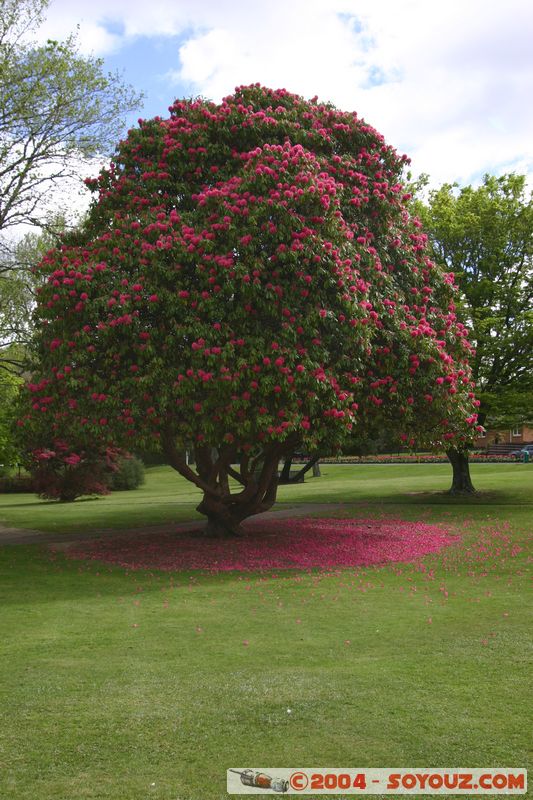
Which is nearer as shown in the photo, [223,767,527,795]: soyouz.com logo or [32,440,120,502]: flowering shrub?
[223,767,527,795]: soyouz.com logo

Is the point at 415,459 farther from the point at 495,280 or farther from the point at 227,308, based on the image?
the point at 227,308

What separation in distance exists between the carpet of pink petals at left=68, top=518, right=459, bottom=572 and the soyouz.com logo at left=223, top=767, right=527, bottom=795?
9410mm

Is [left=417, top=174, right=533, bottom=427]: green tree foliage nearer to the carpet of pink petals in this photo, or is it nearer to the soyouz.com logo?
the carpet of pink petals

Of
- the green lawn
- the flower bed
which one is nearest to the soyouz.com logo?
the green lawn

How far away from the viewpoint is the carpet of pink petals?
1519 cm

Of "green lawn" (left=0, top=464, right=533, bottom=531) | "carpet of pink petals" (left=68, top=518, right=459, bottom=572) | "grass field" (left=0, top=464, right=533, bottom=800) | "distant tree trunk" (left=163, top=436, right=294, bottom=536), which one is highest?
"distant tree trunk" (left=163, top=436, right=294, bottom=536)

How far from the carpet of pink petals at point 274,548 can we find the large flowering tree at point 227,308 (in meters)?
2.12

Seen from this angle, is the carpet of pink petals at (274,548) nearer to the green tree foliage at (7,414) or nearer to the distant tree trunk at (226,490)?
the distant tree trunk at (226,490)

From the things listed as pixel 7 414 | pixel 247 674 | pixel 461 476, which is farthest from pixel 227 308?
pixel 461 476

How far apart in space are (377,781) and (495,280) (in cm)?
2958

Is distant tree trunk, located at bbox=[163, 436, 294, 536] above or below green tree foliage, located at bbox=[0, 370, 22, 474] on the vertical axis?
below

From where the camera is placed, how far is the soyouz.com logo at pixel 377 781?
4.91 metres

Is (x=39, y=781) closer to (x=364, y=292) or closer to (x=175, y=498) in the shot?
(x=364, y=292)

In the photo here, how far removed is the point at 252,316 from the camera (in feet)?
48.1
